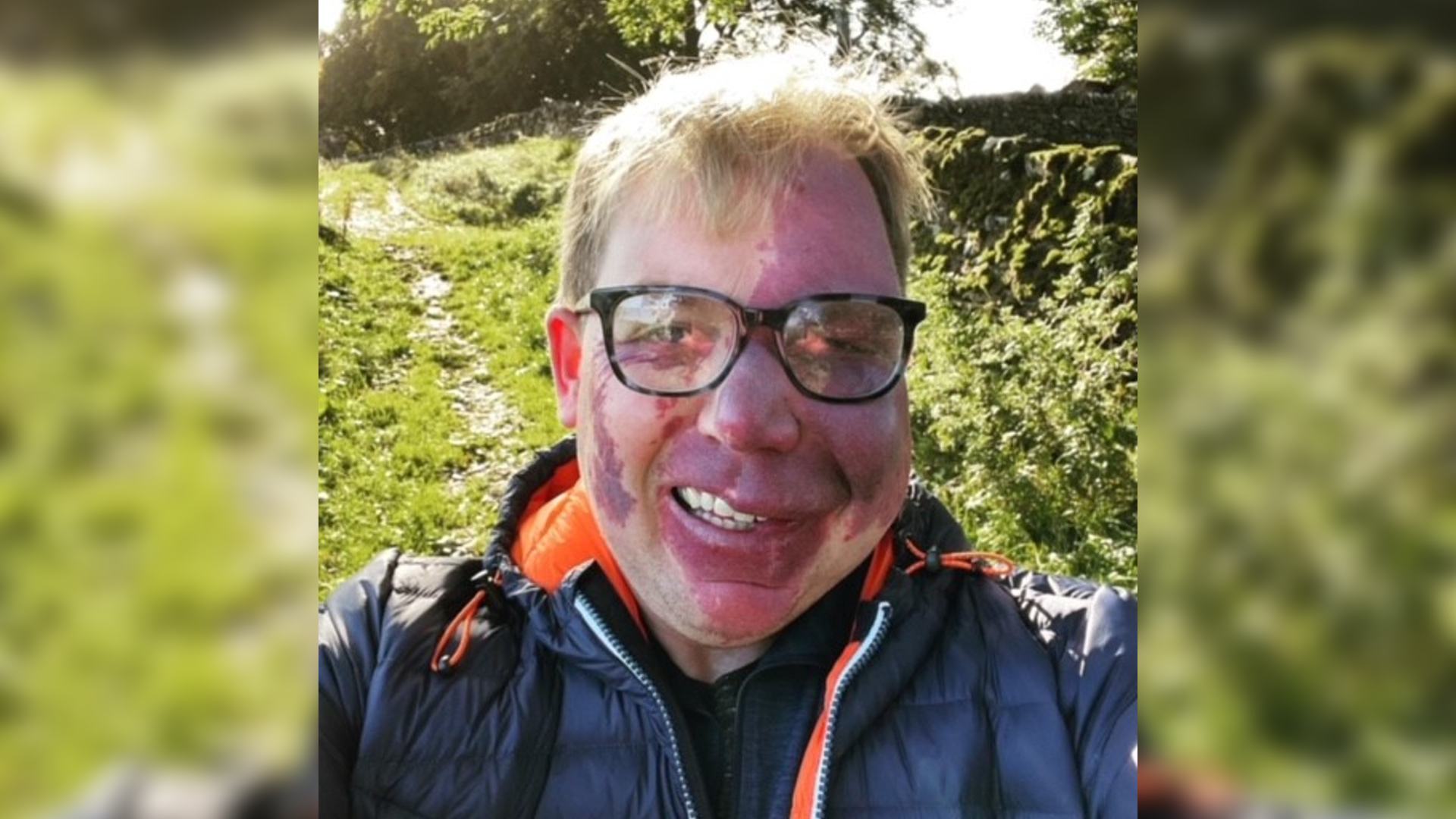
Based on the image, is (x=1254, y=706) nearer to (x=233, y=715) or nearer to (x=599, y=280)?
(x=233, y=715)

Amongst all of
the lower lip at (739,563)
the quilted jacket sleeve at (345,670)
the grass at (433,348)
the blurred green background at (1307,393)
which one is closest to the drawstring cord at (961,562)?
the lower lip at (739,563)

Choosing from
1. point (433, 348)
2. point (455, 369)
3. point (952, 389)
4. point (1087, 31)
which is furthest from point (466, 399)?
point (1087, 31)

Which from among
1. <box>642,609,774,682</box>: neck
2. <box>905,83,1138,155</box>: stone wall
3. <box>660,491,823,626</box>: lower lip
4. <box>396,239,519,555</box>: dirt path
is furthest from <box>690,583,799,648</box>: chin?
<box>905,83,1138,155</box>: stone wall

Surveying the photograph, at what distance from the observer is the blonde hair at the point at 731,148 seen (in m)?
1.43

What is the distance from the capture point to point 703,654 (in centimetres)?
156

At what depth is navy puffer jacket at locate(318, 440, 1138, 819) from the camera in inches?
51.7

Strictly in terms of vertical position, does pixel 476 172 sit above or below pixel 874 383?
above

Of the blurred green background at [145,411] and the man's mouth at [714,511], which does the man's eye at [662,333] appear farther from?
the blurred green background at [145,411]

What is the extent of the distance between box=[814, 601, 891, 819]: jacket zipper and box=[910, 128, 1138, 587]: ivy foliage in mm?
2422

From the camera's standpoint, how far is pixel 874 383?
4.60ft

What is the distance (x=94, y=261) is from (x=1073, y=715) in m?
1.34

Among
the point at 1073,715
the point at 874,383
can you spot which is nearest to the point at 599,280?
the point at 874,383

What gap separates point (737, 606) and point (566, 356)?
1.82 ft

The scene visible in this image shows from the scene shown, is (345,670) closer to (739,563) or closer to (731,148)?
(739,563)
